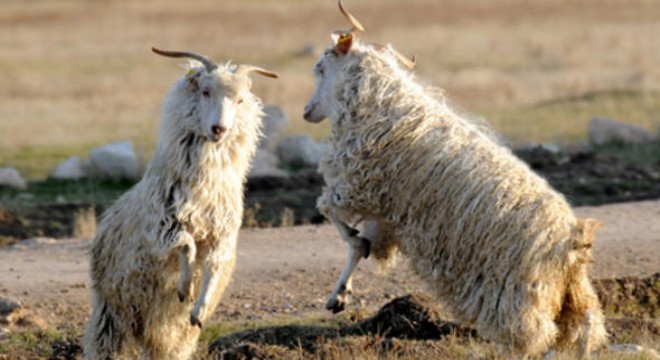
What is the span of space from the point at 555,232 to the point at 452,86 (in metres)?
26.5

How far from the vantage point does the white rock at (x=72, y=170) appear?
68.2ft

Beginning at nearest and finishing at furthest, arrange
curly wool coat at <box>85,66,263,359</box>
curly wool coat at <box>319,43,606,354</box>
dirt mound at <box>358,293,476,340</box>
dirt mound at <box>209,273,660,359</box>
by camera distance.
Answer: curly wool coat at <box>319,43,606,354</box>
curly wool coat at <box>85,66,263,359</box>
dirt mound at <box>209,273,660,359</box>
dirt mound at <box>358,293,476,340</box>

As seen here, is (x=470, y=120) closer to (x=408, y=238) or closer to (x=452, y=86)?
(x=408, y=238)

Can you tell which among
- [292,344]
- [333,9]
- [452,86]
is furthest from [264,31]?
[292,344]

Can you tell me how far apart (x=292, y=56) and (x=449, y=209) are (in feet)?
113

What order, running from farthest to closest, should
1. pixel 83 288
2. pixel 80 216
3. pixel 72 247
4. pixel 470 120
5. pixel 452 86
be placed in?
pixel 452 86 → pixel 80 216 → pixel 72 247 → pixel 83 288 → pixel 470 120

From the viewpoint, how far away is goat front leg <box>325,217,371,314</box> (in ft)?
30.9

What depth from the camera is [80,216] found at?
641 inches

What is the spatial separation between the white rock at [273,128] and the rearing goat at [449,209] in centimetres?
1222

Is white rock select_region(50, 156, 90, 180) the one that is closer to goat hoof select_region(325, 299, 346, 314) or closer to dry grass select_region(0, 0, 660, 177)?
dry grass select_region(0, 0, 660, 177)

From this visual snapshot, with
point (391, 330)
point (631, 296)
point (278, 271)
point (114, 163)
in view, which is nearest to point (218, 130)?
point (391, 330)

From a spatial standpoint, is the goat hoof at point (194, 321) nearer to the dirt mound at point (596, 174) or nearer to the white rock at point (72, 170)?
the dirt mound at point (596, 174)

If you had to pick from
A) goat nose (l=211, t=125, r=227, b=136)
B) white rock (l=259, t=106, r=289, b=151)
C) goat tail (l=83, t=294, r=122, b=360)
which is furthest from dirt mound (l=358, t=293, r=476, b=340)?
white rock (l=259, t=106, r=289, b=151)

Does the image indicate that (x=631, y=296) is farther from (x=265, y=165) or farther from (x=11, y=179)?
(x=11, y=179)
